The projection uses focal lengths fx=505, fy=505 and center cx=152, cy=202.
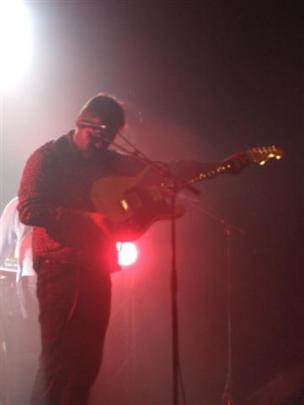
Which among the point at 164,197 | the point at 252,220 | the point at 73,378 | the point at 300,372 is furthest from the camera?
the point at 252,220

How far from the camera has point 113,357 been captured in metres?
2.69

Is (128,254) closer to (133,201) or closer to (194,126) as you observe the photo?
(133,201)

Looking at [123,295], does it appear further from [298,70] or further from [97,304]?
[298,70]

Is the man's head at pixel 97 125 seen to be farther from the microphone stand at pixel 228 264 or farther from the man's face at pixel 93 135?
the microphone stand at pixel 228 264

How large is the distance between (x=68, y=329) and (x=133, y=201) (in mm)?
560

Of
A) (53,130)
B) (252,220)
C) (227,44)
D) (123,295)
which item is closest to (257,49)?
(227,44)

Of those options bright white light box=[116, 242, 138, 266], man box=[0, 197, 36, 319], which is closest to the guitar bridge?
bright white light box=[116, 242, 138, 266]

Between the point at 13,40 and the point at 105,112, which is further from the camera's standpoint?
the point at 13,40

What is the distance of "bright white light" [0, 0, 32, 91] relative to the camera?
2.68 metres

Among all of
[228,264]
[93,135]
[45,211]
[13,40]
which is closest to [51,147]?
[93,135]

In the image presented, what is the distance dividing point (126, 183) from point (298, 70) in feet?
4.28

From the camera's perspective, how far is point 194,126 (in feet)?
9.18

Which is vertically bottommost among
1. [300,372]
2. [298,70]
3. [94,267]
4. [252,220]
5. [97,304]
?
[300,372]

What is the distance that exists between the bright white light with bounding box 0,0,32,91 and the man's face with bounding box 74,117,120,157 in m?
0.87
